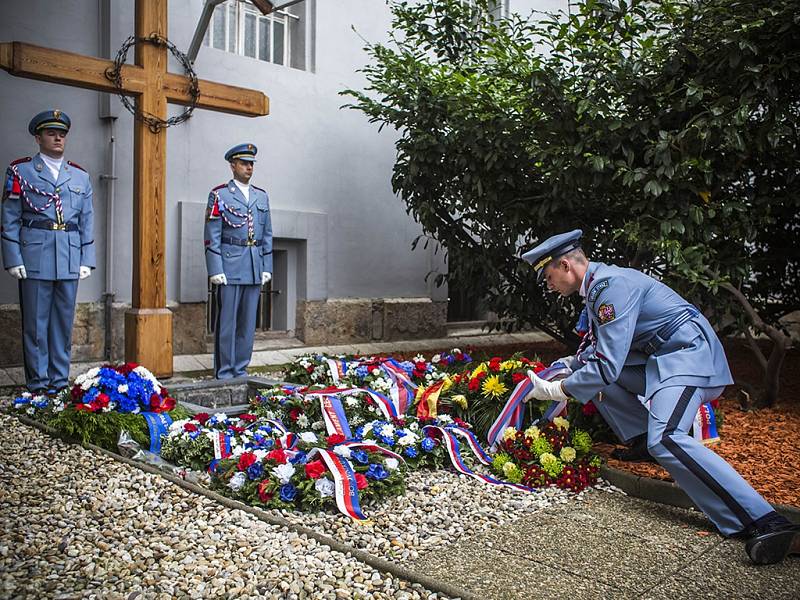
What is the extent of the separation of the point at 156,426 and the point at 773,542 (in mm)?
3249

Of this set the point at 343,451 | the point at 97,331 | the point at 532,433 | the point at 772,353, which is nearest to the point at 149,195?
the point at 97,331

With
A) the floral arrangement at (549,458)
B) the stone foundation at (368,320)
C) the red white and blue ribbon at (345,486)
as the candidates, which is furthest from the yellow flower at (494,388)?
the stone foundation at (368,320)

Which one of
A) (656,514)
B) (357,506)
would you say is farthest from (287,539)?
(656,514)

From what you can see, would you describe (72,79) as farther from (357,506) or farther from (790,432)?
(790,432)

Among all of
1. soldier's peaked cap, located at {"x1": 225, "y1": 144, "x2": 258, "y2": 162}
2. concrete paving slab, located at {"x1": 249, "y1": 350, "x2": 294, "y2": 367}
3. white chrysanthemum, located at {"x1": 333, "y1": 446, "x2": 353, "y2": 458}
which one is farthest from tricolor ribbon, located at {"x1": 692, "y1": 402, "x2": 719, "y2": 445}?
concrete paving slab, located at {"x1": 249, "y1": 350, "x2": 294, "y2": 367}

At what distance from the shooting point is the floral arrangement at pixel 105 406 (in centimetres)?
431

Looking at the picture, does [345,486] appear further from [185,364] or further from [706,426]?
[185,364]

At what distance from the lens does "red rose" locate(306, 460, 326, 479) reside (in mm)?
3449

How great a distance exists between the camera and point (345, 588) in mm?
2537

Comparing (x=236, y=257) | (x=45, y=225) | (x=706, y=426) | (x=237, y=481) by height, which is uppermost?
(x=45, y=225)

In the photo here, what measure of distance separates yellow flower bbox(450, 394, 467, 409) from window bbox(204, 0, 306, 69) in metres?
5.02

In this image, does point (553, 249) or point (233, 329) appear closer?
point (553, 249)

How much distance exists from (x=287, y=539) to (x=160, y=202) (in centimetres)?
393

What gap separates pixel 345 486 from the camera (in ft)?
11.2
